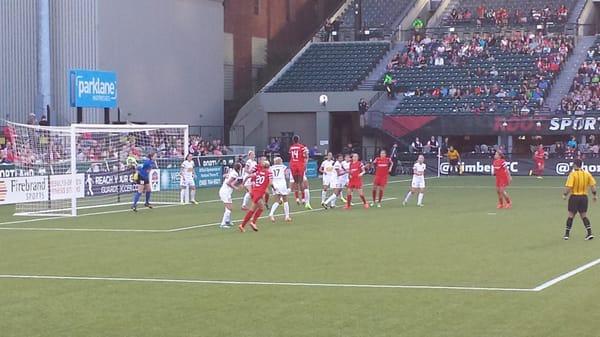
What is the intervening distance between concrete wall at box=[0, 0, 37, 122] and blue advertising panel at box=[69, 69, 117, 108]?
30.8ft

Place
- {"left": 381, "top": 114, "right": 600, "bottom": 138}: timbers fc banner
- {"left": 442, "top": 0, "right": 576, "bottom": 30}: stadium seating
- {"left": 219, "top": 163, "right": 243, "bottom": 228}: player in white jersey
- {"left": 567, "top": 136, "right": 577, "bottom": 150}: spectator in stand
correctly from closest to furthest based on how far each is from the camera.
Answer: {"left": 219, "top": 163, "right": 243, "bottom": 228}: player in white jersey < {"left": 567, "top": 136, "right": 577, "bottom": 150}: spectator in stand < {"left": 381, "top": 114, "right": 600, "bottom": 138}: timbers fc banner < {"left": 442, "top": 0, "right": 576, "bottom": 30}: stadium seating

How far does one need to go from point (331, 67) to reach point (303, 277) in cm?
5255

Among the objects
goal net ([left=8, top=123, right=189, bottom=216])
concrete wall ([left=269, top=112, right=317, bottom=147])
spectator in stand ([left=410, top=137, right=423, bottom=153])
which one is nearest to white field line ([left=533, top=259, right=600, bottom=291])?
goal net ([left=8, top=123, right=189, bottom=216])

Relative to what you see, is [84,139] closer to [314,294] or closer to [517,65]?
[314,294]

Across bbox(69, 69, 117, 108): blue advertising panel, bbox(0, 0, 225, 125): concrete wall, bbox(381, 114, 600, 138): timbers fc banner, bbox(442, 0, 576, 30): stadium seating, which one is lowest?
bbox(381, 114, 600, 138): timbers fc banner

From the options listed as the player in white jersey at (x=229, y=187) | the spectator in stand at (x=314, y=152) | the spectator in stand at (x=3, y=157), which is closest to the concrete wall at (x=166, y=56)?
the spectator in stand at (x=314, y=152)

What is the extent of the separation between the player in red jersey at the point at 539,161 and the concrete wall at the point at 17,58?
2538 centimetres

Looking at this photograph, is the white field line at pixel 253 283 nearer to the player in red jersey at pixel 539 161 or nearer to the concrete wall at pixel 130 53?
the concrete wall at pixel 130 53

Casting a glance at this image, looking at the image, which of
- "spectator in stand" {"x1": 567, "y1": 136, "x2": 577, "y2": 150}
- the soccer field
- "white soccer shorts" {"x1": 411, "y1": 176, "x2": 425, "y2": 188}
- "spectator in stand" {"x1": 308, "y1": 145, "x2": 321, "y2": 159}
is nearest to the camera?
the soccer field

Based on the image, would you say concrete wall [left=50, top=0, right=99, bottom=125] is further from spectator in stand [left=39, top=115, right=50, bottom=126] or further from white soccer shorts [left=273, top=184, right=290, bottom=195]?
white soccer shorts [left=273, top=184, right=290, bottom=195]

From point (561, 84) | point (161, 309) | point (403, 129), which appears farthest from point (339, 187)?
point (561, 84)

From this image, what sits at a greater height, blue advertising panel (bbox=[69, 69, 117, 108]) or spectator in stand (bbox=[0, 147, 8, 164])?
blue advertising panel (bbox=[69, 69, 117, 108])

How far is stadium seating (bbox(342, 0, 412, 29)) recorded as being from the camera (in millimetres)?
76750

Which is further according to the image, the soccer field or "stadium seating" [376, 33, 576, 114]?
"stadium seating" [376, 33, 576, 114]
